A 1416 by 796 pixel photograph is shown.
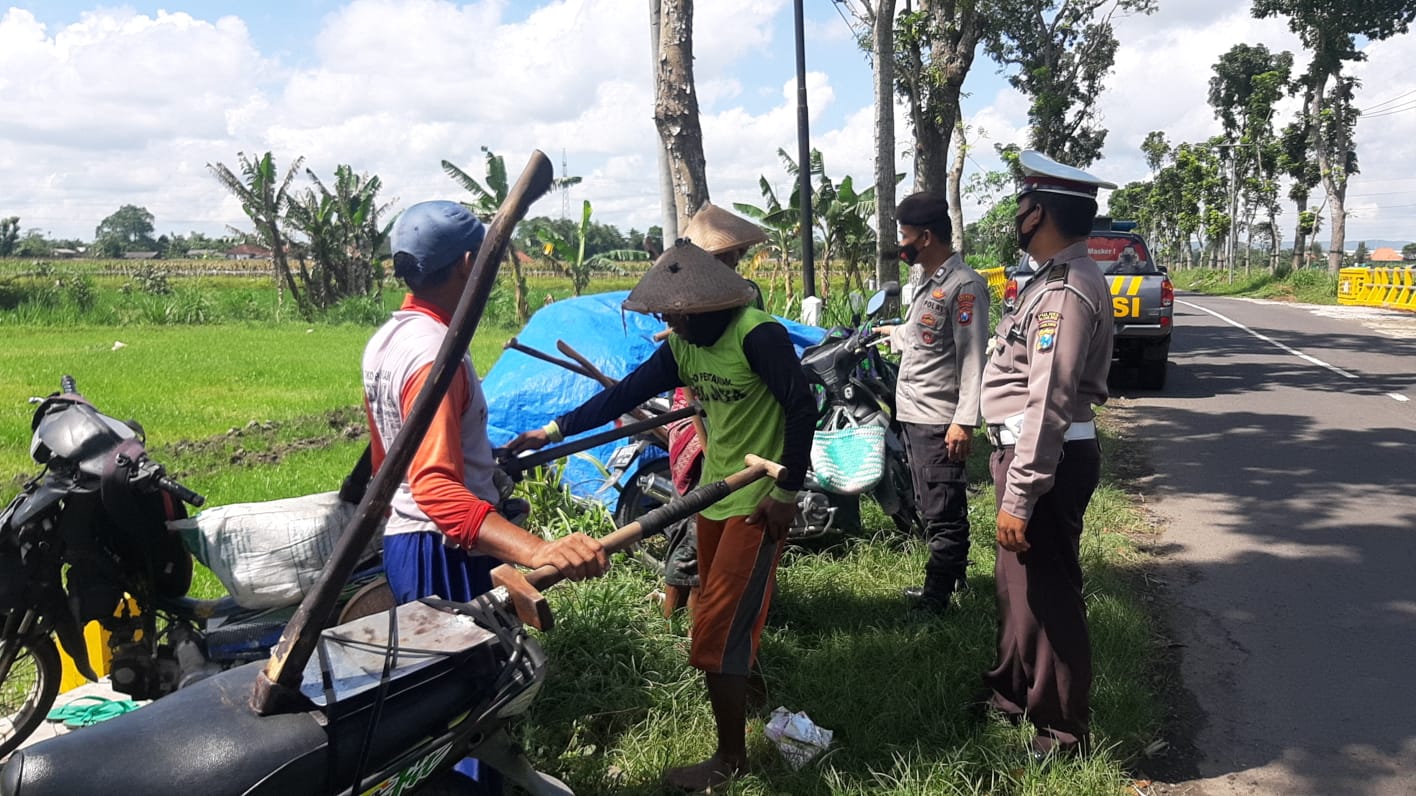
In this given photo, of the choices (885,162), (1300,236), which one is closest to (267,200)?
(885,162)

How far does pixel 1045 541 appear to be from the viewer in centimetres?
322

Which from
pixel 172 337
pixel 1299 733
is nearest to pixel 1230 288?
pixel 172 337

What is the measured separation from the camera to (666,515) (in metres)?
2.24

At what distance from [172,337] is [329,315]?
6.03 metres

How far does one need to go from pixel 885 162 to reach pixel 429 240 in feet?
27.2

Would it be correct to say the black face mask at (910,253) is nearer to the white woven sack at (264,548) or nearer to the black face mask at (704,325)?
the black face mask at (704,325)

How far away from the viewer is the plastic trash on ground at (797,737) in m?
3.30

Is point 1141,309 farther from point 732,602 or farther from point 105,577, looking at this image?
point 105,577

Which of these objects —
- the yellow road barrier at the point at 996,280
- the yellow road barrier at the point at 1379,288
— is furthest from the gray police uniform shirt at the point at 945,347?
the yellow road barrier at the point at 1379,288

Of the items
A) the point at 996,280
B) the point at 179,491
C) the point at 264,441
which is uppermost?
the point at 996,280

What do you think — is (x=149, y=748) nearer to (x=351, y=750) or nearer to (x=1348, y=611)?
(x=351, y=750)

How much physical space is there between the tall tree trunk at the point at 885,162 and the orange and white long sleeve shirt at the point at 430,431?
7947mm

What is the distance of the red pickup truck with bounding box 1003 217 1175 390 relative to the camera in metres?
11.7

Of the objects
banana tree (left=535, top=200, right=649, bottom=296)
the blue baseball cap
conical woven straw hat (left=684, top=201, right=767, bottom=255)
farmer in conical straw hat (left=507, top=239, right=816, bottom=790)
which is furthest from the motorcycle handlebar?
banana tree (left=535, top=200, right=649, bottom=296)
